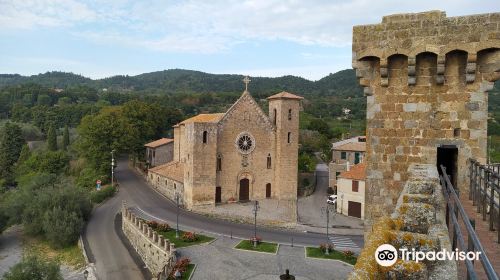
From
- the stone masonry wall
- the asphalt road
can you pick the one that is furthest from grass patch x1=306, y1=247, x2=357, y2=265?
the stone masonry wall

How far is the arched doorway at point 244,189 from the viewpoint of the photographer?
38.9 m

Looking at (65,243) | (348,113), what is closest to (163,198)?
(65,243)

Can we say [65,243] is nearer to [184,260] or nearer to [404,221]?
[184,260]

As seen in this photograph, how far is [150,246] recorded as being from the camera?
88.5ft

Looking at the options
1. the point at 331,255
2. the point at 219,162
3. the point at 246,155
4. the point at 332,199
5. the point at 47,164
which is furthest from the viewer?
the point at 47,164

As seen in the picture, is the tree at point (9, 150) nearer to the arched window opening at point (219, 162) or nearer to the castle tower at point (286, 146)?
the arched window opening at point (219, 162)

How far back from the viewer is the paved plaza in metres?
21.7

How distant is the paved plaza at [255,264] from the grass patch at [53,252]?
9312 mm

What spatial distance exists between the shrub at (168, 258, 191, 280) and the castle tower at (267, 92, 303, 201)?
1803 cm

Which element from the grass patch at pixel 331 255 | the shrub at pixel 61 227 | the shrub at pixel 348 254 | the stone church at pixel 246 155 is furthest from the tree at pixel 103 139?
the shrub at pixel 348 254

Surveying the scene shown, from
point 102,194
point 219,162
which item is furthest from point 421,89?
point 102,194

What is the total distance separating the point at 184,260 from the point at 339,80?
142115 mm

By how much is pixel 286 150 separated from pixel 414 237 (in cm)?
3545

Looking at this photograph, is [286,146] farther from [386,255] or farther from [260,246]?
[386,255]
